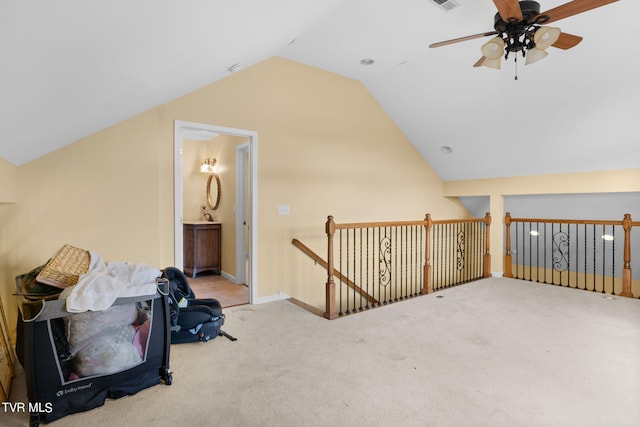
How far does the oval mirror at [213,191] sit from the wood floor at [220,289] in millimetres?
1241

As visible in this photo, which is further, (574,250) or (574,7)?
(574,250)

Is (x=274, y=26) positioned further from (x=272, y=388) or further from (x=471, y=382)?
(x=471, y=382)

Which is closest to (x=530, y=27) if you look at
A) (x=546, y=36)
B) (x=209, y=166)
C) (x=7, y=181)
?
(x=546, y=36)

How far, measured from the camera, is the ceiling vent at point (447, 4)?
2.95 metres

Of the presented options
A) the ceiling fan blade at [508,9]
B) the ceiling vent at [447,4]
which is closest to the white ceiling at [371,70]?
the ceiling vent at [447,4]

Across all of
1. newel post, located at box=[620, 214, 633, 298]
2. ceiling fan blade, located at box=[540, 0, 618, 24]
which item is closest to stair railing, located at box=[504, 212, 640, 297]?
newel post, located at box=[620, 214, 633, 298]

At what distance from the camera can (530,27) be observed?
2463 mm

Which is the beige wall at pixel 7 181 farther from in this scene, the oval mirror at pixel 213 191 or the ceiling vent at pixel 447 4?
the ceiling vent at pixel 447 4

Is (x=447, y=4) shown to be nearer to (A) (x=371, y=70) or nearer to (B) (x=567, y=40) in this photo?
(B) (x=567, y=40)

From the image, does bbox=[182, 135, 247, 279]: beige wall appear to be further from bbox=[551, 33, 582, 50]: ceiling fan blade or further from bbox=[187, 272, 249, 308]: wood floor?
bbox=[551, 33, 582, 50]: ceiling fan blade

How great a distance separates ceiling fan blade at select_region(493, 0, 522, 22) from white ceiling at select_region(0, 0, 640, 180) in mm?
881

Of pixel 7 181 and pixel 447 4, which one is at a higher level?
pixel 447 4

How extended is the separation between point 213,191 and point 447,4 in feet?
15.1

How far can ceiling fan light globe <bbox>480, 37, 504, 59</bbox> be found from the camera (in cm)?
256
